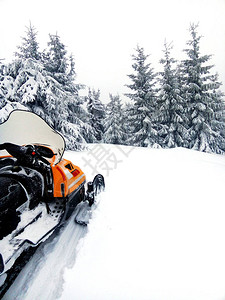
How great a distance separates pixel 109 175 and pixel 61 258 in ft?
9.86

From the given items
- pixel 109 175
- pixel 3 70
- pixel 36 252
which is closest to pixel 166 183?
pixel 109 175

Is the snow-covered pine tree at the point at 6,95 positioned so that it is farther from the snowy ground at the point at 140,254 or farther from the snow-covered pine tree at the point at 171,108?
the snow-covered pine tree at the point at 171,108

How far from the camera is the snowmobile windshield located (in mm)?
2467

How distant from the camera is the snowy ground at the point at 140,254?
60.9 inches

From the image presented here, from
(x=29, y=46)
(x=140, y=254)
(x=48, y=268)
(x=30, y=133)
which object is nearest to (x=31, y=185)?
(x=30, y=133)

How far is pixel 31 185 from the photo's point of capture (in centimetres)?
217

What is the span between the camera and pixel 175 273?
1659mm

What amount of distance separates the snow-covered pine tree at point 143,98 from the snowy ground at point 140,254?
38.7 ft

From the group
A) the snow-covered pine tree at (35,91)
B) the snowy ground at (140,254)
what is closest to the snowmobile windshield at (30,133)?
the snowy ground at (140,254)

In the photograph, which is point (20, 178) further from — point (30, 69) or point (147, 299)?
point (30, 69)

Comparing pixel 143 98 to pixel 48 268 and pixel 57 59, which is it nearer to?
pixel 57 59

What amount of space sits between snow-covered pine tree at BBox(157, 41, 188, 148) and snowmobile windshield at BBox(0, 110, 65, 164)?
44.9 ft

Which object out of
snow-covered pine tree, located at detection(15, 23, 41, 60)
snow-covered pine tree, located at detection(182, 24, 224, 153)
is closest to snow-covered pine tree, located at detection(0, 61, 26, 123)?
snow-covered pine tree, located at detection(15, 23, 41, 60)

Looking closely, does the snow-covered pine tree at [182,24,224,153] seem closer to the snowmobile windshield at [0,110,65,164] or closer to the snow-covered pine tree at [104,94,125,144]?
the snow-covered pine tree at [104,94,125,144]
